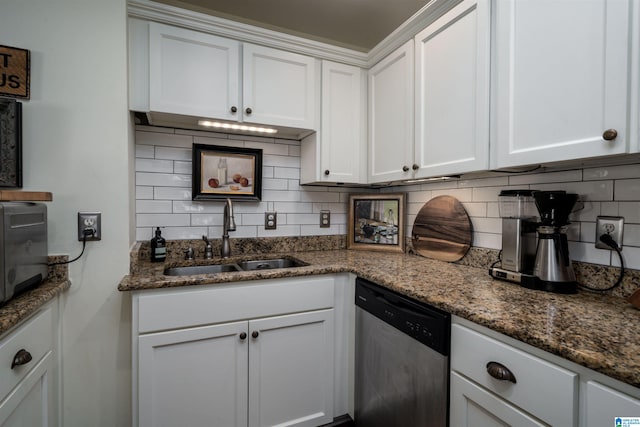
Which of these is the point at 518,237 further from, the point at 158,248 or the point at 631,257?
the point at 158,248

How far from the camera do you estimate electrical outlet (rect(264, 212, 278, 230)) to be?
2.13m

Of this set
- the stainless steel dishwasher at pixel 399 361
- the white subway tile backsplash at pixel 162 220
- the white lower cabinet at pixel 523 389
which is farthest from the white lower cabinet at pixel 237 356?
the white lower cabinet at pixel 523 389

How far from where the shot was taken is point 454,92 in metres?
1.42

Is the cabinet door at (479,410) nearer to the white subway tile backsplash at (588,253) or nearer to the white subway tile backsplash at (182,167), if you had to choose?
the white subway tile backsplash at (588,253)

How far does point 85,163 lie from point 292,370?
1.40 m

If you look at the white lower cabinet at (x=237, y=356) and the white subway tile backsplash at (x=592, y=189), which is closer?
the white subway tile backsplash at (x=592, y=189)

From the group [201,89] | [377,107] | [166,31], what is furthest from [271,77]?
[377,107]

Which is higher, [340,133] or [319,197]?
[340,133]

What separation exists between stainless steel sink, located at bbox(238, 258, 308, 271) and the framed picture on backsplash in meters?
1.12

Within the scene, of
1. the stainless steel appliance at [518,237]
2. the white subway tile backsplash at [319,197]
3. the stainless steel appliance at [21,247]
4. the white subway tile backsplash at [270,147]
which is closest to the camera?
the stainless steel appliance at [21,247]

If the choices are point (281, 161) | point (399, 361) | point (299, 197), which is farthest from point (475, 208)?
point (281, 161)

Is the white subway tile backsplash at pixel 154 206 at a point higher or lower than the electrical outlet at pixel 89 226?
higher

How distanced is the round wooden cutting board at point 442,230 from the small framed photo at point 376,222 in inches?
5.6

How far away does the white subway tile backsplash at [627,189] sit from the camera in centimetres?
109
